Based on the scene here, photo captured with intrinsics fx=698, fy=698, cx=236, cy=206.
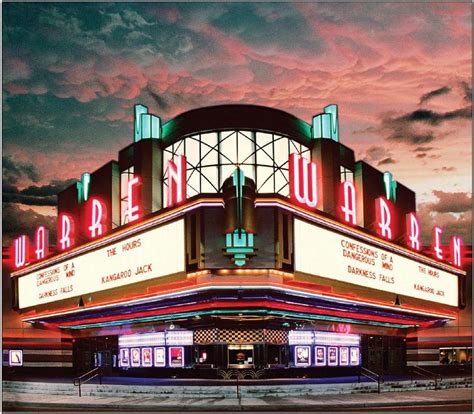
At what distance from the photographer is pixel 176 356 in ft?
92.0

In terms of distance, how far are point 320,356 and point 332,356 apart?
1177 mm

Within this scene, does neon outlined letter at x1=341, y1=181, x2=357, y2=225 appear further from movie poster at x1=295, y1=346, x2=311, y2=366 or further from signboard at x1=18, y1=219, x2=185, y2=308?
signboard at x1=18, y1=219, x2=185, y2=308

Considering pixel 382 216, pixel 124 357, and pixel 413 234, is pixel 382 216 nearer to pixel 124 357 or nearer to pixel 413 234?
pixel 413 234

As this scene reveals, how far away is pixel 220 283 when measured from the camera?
22.1 metres

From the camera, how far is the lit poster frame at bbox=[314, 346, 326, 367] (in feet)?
95.0

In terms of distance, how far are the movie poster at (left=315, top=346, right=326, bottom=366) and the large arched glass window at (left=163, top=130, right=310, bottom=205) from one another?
8.99 m

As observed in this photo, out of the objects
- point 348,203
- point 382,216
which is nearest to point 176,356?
point 348,203

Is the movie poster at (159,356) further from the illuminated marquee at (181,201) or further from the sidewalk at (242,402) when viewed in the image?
the illuminated marquee at (181,201)

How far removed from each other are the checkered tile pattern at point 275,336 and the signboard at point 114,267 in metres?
5.37

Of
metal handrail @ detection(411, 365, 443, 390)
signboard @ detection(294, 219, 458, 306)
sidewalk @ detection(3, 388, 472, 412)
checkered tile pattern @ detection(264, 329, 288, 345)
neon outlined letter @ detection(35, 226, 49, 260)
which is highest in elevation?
neon outlined letter @ detection(35, 226, 49, 260)

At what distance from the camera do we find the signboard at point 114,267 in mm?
23266

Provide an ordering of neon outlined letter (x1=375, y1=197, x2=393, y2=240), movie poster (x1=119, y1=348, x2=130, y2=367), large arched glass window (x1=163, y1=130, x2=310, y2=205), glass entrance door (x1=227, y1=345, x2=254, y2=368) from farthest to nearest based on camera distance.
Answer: large arched glass window (x1=163, y1=130, x2=310, y2=205)
movie poster (x1=119, y1=348, x2=130, y2=367)
neon outlined letter (x1=375, y1=197, x2=393, y2=240)
glass entrance door (x1=227, y1=345, x2=254, y2=368)

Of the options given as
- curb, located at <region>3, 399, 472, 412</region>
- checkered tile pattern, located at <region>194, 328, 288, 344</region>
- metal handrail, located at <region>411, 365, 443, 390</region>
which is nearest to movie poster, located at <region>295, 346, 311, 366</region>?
checkered tile pattern, located at <region>194, 328, 288, 344</region>

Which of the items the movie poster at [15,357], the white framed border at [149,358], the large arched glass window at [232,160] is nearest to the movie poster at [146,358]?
the white framed border at [149,358]
